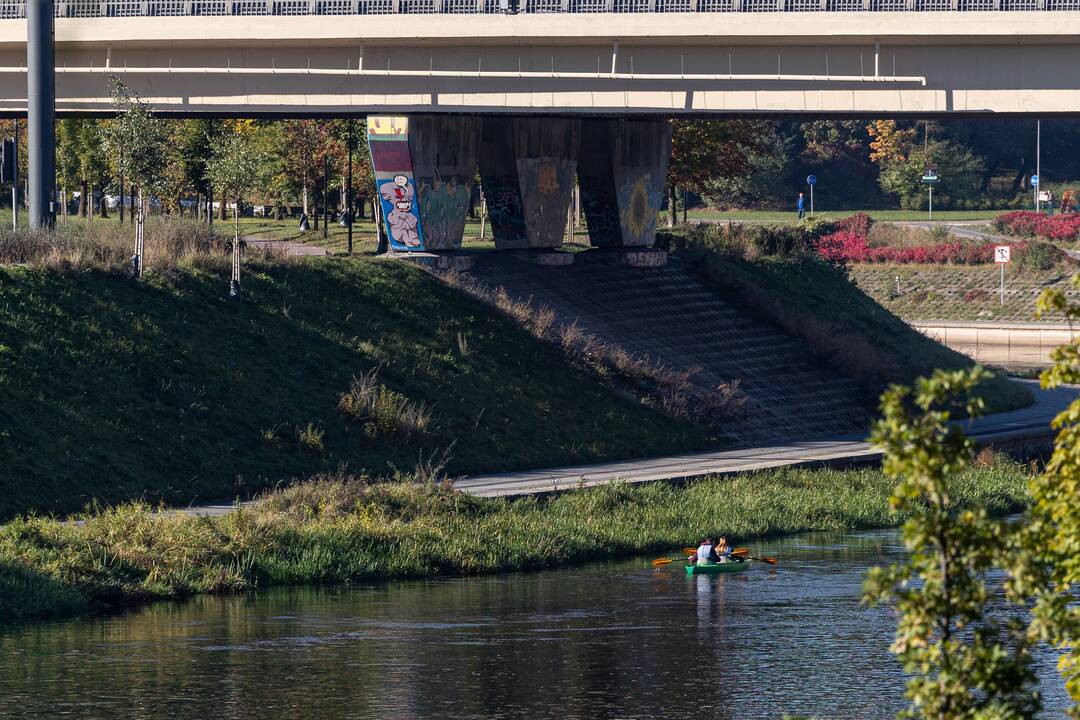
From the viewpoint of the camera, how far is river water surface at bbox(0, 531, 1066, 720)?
2258 centimetres

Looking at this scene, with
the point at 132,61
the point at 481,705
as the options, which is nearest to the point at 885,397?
the point at 481,705

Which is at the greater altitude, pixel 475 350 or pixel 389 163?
pixel 389 163

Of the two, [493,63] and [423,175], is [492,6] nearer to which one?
[493,63]

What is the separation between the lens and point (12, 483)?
33.7 meters

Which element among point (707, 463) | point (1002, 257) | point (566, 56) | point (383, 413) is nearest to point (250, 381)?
point (383, 413)

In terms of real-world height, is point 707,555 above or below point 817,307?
below

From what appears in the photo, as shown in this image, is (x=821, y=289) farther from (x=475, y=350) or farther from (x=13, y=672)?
(x=13, y=672)

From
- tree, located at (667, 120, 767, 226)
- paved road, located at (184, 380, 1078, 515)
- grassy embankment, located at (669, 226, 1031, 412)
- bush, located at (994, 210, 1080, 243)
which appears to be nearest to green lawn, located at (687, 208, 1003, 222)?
bush, located at (994, 210, 1080, 243)

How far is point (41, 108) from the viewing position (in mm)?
47781

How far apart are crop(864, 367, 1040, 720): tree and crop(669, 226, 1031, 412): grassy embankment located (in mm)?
45044

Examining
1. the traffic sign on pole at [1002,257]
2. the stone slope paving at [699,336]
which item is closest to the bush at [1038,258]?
the traffic sign on pole at [1002,257]

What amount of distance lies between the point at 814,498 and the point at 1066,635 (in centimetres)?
2816

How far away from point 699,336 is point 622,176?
7.06 m

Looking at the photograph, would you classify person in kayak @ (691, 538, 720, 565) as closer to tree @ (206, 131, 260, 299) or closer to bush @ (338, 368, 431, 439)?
bush @ (338, 368, 431, 439)
